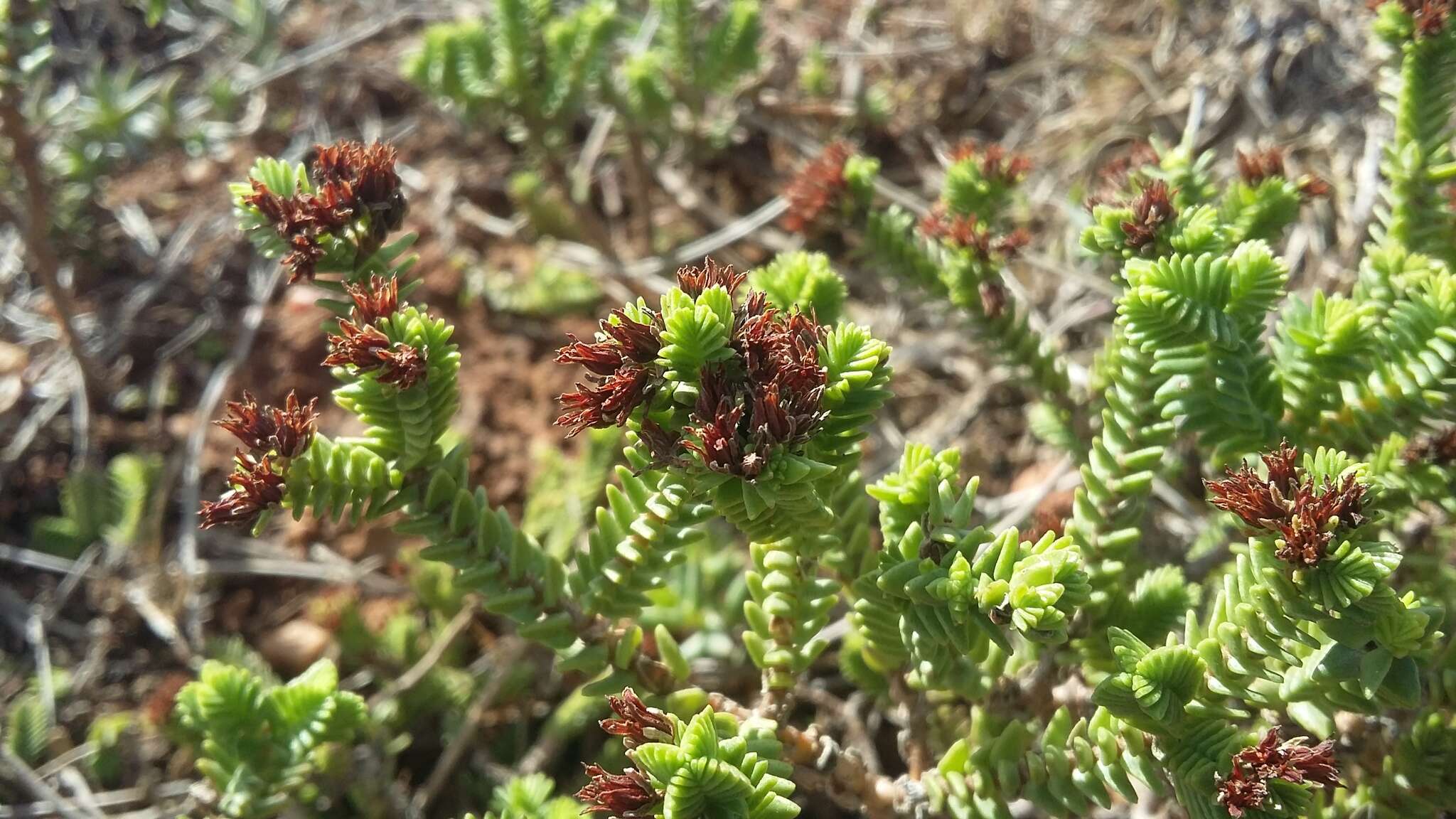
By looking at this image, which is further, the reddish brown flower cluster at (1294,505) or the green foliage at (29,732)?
the green foliage at (29,732)

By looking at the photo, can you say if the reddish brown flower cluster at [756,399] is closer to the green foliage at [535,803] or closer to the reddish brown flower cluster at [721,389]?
the reddish brown flower cluster at [721,389]

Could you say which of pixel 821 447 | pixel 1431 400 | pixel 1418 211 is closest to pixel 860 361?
pixel 821 447

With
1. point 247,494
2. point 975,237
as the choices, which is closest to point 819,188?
point 975,237

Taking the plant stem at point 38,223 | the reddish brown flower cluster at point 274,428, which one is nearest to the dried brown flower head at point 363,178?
the reddish brown flower cluster at point 274,428

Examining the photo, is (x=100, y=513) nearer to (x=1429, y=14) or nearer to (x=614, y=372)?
(x=614, y=372)

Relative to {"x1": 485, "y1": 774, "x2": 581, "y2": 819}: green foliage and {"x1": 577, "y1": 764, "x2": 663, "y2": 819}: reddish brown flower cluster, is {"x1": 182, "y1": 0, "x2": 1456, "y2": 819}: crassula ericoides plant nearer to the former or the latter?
{"x1": 577, "y1": 764, "x2": 663, "y2": 819}: reddish brown flower cluster

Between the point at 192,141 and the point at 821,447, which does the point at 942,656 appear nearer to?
the point at 821,447
